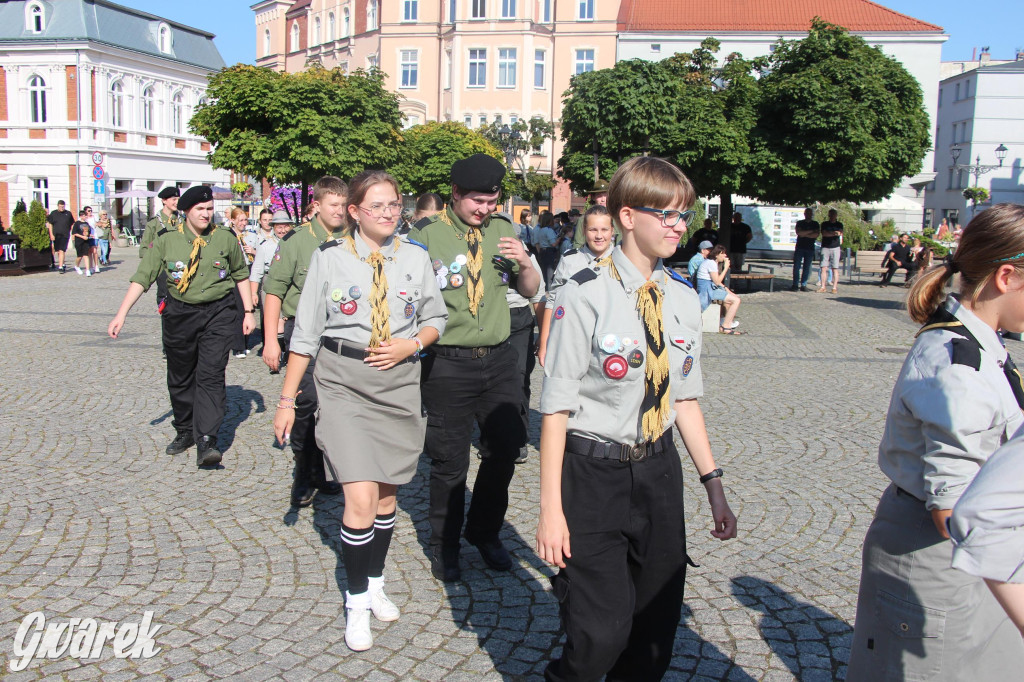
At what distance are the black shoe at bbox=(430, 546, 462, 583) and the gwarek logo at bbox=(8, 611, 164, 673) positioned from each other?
129 cm

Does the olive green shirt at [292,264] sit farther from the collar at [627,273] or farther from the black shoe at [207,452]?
the collar at [627,273]

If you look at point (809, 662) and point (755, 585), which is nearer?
point (809, 662)

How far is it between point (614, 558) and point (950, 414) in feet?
3.44

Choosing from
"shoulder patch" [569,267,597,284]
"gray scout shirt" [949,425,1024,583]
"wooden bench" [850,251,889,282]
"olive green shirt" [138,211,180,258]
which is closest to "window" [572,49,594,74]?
"wooden bench" [850,251,889,282]

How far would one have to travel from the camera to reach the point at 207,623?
3760mm

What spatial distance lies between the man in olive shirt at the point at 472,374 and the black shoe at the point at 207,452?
235 cm

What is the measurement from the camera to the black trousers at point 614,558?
8.43 ft

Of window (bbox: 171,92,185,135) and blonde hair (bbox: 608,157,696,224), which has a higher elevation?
window (bbox: 171,92,185,135)

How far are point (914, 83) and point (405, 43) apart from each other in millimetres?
50812

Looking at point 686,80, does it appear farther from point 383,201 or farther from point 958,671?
point 958,671

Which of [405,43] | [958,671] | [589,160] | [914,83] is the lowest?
[958,671]

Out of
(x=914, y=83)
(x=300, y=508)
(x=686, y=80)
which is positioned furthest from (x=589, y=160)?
(x=300, y=508)

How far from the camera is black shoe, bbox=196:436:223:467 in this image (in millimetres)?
6043

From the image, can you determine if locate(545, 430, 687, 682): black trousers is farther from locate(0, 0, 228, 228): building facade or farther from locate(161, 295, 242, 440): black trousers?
locate(0, 0, 228, 228): building facade
